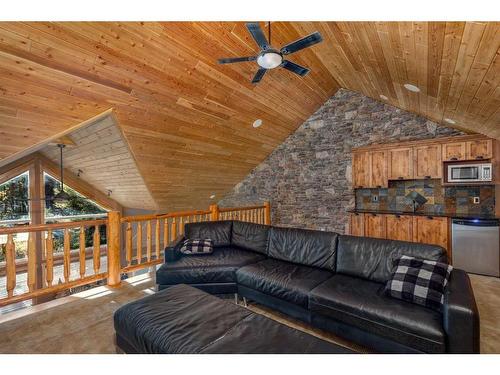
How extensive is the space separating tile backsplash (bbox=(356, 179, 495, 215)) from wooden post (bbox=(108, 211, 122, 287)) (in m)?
4.74

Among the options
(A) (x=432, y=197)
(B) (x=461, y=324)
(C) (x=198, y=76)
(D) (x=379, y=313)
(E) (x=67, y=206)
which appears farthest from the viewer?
(E) (x=67, y=206)

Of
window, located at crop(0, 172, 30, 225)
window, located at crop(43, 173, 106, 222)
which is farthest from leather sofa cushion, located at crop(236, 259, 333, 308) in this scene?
window, located at crop(0, 172, 30, 225)

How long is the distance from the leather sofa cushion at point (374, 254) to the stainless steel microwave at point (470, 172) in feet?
8.86

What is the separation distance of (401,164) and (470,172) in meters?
1.01

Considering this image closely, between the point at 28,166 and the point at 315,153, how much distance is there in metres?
6.83

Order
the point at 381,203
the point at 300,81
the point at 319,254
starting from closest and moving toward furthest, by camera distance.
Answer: the point at 319,254
the point at 300,81
the point at 381,203

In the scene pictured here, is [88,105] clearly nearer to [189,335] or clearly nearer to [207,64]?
[207,64]

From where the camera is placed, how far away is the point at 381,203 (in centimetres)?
538

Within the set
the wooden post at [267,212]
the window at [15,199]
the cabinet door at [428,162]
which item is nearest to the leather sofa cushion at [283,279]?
the cabinet door at [428,162]

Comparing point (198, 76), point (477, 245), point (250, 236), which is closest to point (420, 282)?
point (250, 236)

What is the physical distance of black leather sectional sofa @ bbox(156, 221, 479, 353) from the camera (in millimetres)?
1681

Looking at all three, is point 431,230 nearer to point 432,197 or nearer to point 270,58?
point 432,197

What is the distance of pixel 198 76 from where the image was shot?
3621mm
